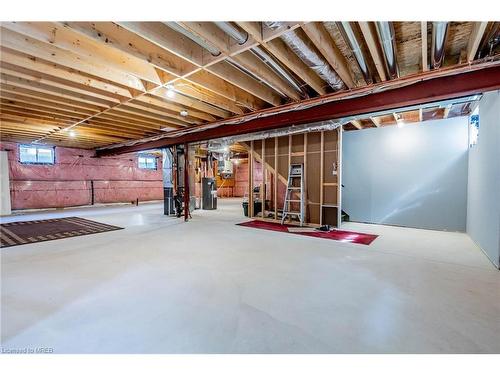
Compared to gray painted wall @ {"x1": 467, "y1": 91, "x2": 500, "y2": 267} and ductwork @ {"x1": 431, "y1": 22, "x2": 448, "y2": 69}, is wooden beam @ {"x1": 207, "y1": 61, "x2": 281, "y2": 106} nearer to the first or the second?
ductwork @ {"x1": 431, "y1": 22, "x2": 448, "y2": 69}

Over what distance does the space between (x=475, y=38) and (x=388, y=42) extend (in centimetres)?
74

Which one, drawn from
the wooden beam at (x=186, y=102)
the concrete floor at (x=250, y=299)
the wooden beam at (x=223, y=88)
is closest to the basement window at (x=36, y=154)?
the concrete floor at (x=250, y=299)

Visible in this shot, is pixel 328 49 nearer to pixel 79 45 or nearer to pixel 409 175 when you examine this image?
pixel 79 45

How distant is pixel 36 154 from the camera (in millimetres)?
8164

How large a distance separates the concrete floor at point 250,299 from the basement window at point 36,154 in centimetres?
636

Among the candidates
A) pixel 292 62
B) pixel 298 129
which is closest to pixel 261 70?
pixel 292 62

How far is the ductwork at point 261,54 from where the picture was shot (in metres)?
2.05

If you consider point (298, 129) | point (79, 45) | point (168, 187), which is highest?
point (79, 45)

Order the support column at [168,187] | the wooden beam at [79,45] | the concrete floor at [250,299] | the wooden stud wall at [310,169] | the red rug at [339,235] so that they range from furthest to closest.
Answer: the support column at [168,187] < the wooden stud wall at [310,169] < the red rug at [339,235] < the wooden beam at [79,45] < the concrete floor at [250,299]

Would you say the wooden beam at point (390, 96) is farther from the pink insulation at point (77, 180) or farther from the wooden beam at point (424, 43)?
the pink insulation at point (77, 180)

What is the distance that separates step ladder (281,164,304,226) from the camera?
5.33 metres

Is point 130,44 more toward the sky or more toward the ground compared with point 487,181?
A: more toward the sky

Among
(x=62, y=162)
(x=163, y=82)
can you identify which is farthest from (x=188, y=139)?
(x=62, y=162)
